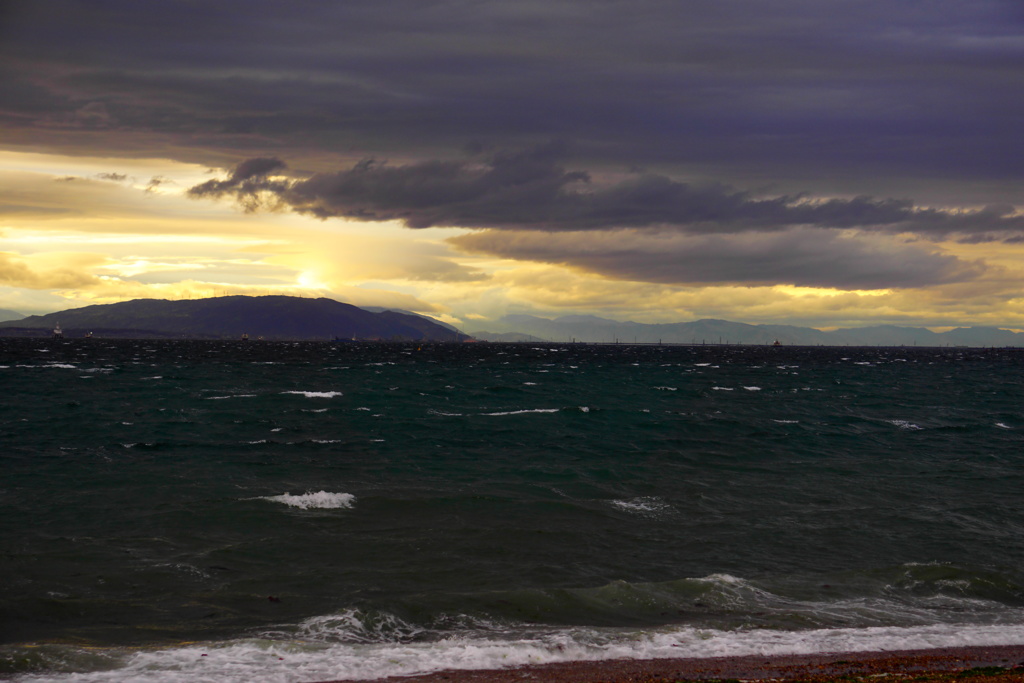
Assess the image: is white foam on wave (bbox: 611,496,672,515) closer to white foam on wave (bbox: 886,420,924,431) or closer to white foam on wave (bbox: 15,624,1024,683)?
white foam on wave (bbox: 15,624,1024,683)

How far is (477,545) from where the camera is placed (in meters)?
23.4

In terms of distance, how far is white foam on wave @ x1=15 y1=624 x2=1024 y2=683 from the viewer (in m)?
14.0

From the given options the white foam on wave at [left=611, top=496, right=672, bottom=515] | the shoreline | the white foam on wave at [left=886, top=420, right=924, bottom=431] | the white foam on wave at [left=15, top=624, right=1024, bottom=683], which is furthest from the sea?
the white foam on wave at [left=886, top=420, right=924, bottom=431]

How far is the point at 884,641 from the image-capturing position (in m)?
16.1

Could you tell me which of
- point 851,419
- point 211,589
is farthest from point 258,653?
point 851,419

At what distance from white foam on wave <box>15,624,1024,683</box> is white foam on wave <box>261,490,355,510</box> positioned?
38.3ft

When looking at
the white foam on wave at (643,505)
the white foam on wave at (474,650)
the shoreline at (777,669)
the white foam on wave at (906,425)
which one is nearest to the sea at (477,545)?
the white foam on wave at (474,650)

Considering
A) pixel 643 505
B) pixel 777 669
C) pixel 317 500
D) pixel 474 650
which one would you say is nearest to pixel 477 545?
pixel 317 500

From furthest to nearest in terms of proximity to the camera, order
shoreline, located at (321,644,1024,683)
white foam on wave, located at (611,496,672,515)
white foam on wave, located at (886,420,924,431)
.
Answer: white foam on wave, located at (886,420,924,431), white foam on wave, located at (611,496,672,515), shoreline, located at (321,644,1024,683)

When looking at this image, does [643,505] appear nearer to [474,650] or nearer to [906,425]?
[474,650]

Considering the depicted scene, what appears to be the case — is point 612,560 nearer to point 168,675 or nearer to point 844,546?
point 844,546

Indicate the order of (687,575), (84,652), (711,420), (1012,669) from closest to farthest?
(1012,669) < (84,652) < (687,575) < (711,420)

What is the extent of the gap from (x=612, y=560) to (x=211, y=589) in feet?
35.4

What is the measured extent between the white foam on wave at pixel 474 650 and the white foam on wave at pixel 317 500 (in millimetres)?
11674
